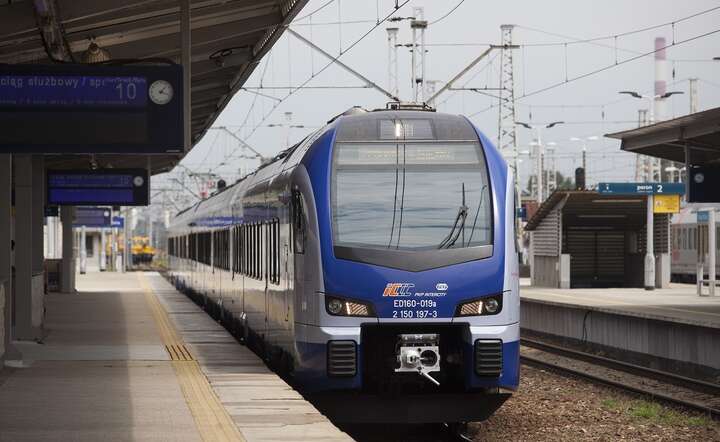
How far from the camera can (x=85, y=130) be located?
13.1 meters

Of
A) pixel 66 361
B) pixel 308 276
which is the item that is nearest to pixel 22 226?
pixel 66 361

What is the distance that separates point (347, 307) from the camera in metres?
12.2

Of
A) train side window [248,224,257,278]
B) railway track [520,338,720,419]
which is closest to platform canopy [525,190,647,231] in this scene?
railway track [520,338,720,419]

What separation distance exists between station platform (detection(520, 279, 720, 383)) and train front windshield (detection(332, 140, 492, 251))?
6.23m

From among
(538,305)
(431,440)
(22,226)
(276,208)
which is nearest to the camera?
(431,440)

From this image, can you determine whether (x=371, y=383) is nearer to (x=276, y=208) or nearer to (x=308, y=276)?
(x=308, y=276)

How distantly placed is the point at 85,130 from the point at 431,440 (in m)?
4.60

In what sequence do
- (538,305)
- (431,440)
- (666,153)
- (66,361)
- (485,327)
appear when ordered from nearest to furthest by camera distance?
1. (485,327)
2. (431,440)
3. (66,361)
4. (538,305)
5. (666,153)

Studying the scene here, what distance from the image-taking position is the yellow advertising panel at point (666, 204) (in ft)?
129

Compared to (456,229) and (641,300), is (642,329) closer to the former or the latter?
(456,229)

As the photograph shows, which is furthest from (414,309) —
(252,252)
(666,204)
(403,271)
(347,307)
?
(666,204)

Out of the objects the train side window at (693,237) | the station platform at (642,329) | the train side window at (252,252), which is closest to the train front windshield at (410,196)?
the train side window at (252,252)

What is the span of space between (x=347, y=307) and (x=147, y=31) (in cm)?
718

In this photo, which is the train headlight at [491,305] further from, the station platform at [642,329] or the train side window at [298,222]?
the station platform at [642,329]
